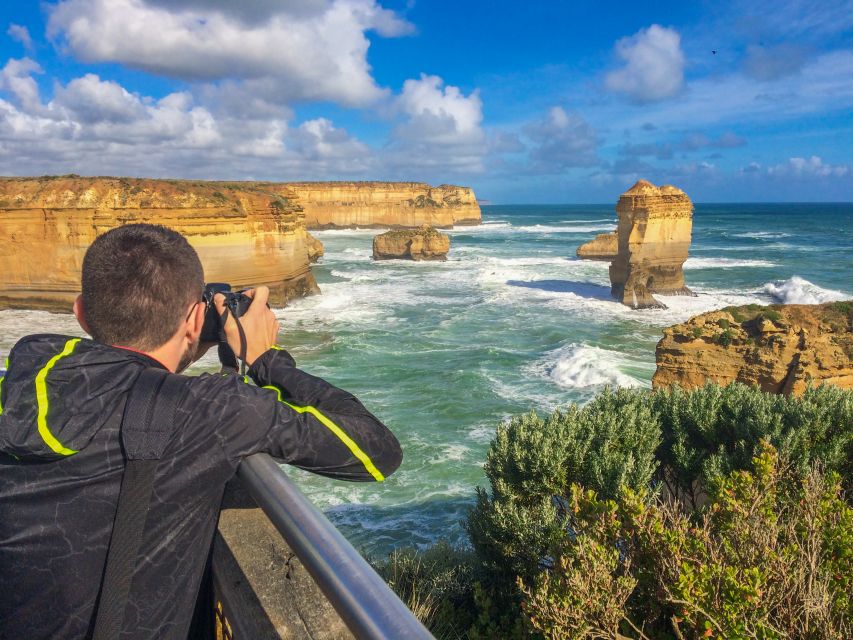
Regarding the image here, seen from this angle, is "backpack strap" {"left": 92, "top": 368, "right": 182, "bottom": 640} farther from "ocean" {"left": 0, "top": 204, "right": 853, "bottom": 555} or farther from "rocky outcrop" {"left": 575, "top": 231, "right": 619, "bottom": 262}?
"rocky outcrop" {"left": 575, "top": 231, "right": 619, "bottom": 262}

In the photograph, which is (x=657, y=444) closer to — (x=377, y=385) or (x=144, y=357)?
(x=144, y=357)

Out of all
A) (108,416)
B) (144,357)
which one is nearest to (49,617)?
(108,416)

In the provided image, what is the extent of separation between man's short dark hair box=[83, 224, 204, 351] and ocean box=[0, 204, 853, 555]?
5.04m

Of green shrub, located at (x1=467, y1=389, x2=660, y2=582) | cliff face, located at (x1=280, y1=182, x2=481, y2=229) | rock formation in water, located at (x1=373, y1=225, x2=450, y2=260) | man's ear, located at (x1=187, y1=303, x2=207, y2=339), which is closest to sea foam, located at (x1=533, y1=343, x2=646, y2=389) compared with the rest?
green shrub, located at (x1=467, y1=389, x2=660, y2=582)

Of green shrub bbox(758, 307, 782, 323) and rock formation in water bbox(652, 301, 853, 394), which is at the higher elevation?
green shrub bbox(758, 307, 782, 323)

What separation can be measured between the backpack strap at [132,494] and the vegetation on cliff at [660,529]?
225 cm

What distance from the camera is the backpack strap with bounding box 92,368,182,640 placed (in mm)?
1344

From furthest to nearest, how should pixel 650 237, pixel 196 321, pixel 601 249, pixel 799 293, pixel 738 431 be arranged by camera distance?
pixel 601 249, pixel 799 293, pixel 650 237, pixel 738 431, pixel 196 321

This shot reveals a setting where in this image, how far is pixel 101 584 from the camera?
1.39 m

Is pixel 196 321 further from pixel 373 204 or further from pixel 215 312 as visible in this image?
pixel 373 204

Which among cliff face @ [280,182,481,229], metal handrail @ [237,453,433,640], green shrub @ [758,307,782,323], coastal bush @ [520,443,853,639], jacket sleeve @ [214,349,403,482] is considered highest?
cliff face @ [280,182,481,229]

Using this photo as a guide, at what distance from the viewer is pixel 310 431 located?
1.59 m

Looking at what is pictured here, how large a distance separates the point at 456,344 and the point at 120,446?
20199mm

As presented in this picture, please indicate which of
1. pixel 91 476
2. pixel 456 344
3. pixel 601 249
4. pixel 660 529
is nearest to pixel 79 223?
pixel 456 344
